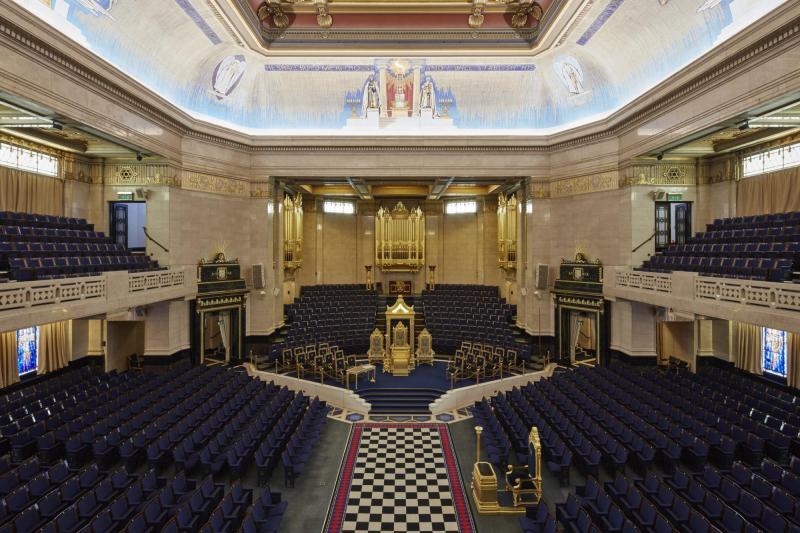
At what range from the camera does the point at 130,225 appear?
17.8 m

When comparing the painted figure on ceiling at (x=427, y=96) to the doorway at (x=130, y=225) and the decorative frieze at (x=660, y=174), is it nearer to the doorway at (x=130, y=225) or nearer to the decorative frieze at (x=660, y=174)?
the decorative frieze at (x=660, y=174)

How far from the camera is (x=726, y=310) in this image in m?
10.6

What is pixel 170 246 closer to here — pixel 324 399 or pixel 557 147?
pixel 324 399

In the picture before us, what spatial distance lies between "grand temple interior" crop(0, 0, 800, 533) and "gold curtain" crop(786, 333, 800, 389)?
0.09 meters

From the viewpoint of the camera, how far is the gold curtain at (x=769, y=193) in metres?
14.3

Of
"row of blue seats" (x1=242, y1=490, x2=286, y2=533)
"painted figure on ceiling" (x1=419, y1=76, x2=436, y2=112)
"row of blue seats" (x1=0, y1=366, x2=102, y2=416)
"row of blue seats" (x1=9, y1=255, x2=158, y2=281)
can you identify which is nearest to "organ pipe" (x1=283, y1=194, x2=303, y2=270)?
"row of blue seats" (x1=9, y1=255, x2=158, y2=281)

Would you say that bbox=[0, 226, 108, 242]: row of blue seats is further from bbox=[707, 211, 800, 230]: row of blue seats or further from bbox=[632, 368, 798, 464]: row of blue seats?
bbox=[707, 211, 800, 230]: row of blue seats

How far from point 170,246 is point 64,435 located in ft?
27.3

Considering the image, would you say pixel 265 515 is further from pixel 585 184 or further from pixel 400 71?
pixel 400 71

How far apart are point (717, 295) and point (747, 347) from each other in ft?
21.2

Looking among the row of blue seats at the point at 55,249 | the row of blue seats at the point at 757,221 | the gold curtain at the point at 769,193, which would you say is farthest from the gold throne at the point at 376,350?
the gold curtain at the point at 769,193

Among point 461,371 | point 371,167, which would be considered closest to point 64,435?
point 461,371

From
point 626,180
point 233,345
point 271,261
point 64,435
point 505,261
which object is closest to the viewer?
point 64,435

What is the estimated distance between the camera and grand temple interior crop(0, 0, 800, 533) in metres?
9.00
